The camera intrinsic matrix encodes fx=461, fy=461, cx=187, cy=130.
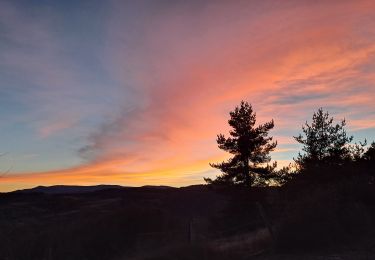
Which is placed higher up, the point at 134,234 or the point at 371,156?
the point at 371,156

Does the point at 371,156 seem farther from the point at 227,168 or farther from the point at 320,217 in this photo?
the point at 320,217

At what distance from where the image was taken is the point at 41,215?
67.1 meters

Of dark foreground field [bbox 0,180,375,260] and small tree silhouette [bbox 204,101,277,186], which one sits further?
small tree silhouette [bbox 204,101,277,186]

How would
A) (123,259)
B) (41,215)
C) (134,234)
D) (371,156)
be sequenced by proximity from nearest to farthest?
(123,259), (134,234), (371,156), (41,215)

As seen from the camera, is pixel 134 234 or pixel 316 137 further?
pixel 316 137

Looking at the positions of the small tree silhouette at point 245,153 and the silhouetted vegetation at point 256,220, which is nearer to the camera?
the silhouetted vegetation at point 256,220

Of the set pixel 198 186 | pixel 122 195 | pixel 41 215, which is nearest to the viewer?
pixel 41 215

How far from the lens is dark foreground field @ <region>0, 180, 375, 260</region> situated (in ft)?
60.3

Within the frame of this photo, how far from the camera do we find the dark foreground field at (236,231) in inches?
724

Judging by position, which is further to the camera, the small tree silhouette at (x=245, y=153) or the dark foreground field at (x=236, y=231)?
the small tree silhouette at (x=245, y=153)

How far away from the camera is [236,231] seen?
33312 millimetres

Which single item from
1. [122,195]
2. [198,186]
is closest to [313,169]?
[122,195]

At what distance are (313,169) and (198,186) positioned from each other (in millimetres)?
75142

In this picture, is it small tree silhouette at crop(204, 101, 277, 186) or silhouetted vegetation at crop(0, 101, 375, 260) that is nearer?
silhouetted vegetation at crop(0, 101, 375, 260)
